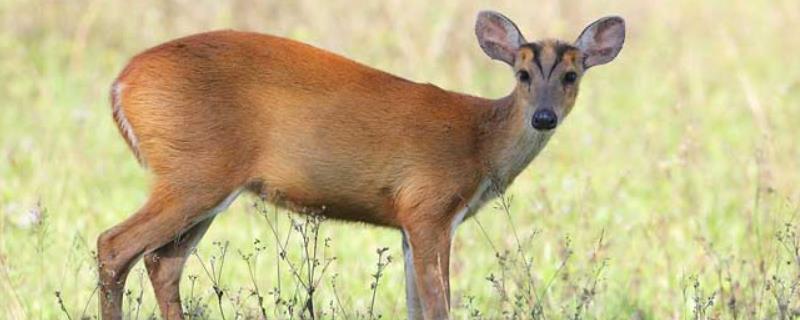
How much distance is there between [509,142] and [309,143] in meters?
0.80

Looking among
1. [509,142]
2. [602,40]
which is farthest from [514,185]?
[509,142]

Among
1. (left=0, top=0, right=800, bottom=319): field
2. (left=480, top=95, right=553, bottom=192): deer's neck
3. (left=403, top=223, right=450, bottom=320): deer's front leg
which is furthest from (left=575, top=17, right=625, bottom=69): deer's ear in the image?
Answer: (left=403, top=223, right=450, bottom=320): deer's front leg

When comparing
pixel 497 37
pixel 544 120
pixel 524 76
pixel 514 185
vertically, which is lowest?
pixel 544 120

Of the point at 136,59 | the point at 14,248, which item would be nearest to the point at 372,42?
the point at 14,248

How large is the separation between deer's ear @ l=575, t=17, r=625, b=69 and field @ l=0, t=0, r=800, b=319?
73 centimetres

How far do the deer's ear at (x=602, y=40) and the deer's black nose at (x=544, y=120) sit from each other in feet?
1.62

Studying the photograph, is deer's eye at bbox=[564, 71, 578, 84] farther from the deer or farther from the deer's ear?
the deer's ear

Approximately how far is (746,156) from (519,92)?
3783 millimetres

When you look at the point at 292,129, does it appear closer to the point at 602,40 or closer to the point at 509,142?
the point at 509,142

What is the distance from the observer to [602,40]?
7.10 m

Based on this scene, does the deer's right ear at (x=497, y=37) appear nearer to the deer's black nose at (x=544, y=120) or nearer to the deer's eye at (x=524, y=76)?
the deer's eye at (x=524, y=76)

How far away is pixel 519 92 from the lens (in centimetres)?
686

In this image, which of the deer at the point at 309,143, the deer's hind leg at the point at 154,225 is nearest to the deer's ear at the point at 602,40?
the deer at the point at 309,143

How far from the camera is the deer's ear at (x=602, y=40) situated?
23.1 ft
